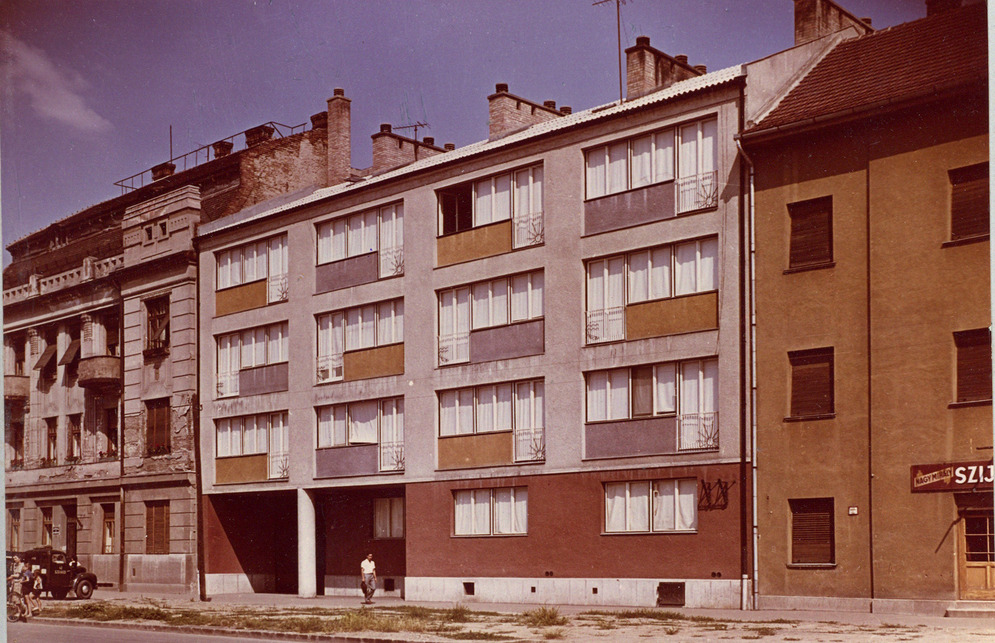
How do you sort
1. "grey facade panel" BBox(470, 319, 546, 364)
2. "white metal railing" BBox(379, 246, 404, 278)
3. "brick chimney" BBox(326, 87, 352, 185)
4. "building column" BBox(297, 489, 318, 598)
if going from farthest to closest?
"brick chimney" BBox(326, 87, 352, 185) → "building column" BBox(297, 489, 318, 598) → "white metal railing" BBox(379, 246, 404, 278) → "grey facade panel" BBox(470, 319, 546, 364)

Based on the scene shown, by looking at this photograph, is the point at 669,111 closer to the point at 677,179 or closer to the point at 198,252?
the point at 677,179

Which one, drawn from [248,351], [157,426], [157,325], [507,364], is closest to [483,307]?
[507,364]

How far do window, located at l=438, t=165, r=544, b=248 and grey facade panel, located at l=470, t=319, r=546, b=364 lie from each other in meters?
2.37

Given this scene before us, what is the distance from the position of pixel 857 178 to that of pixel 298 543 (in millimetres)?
23398

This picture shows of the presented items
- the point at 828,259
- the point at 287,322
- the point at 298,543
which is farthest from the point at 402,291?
the point at 828,259

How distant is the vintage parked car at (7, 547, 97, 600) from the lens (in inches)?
1624

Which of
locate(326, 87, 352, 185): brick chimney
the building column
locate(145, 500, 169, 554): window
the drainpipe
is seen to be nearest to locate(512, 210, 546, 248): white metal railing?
the drainpipe

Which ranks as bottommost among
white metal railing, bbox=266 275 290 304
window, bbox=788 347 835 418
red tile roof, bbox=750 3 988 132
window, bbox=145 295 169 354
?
window, bbox=788 347 835 418

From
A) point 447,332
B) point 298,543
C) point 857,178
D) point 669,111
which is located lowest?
point 298,543

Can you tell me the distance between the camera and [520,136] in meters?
37.5

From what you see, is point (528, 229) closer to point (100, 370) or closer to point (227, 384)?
point (227, 384)

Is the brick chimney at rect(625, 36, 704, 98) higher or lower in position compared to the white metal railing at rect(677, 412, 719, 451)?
higher

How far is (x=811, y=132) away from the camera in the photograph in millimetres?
28719

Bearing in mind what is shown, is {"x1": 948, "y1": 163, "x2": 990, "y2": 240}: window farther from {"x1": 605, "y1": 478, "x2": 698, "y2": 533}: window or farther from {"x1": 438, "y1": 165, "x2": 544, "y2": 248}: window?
{"x1": 438, "y1": 165, "x2": 544, "y2": 248}: window
